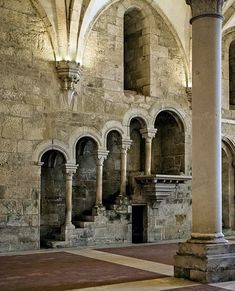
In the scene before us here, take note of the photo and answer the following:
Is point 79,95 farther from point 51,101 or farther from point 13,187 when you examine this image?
point 13,187

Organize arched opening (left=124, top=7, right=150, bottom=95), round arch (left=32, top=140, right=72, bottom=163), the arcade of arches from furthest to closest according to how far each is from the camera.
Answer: arched opening (left=124, top=7, right=150, bottom=95), round arch (left=32, top=140, right=72, bottom=163), the arcade of arches

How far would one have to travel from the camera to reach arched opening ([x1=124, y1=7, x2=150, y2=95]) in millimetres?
12133

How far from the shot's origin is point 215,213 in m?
6.18

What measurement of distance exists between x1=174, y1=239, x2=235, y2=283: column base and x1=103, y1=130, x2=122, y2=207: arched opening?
18.1ft

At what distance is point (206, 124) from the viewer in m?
6.28

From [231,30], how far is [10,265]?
928 centimetres

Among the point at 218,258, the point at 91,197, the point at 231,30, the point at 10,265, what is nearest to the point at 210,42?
the point at 218,258

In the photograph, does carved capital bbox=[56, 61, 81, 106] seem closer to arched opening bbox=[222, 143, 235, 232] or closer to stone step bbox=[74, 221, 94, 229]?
stone step bbox=[74, 221, 94, 229]

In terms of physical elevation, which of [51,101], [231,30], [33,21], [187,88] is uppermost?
[231,30]

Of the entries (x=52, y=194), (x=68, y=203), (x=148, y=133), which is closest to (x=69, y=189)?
(x=68, y=203)

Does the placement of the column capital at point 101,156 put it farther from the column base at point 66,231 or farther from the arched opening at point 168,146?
the arched opening at point 168,146

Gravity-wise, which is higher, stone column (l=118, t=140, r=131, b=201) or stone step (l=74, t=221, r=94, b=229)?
stone column (l=118, t=140, r=131, b=201)

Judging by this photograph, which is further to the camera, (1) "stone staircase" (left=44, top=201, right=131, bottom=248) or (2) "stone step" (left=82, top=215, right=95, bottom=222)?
(2) "stone step" (left=82, top=215, right=95, bottom=222)

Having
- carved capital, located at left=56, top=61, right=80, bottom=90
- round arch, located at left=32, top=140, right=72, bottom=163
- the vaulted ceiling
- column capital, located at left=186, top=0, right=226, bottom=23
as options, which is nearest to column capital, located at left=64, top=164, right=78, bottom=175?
round arch, located at left=32, top=140, right=72, bottom=163
